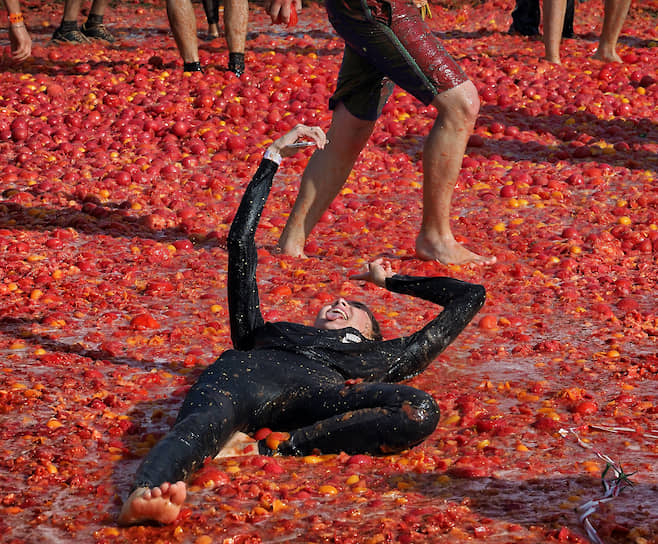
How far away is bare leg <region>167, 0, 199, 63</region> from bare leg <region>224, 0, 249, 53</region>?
0.31m

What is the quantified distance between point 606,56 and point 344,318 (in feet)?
21.8

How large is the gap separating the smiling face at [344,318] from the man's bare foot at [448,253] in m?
1.47

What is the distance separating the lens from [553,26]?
8.87 m

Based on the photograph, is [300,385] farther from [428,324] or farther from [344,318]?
[428,324]

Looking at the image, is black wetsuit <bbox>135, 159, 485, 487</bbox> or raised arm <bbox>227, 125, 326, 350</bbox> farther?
raised arm <bbox>227, 125, 326, 350</bbox>

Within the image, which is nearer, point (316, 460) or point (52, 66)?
point (316, 460)

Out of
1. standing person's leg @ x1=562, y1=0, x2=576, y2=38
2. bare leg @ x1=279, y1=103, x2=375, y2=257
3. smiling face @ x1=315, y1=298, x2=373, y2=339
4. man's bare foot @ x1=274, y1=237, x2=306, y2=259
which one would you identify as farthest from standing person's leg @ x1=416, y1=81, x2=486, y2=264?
standing person's leg @ x1=562, y1=0, x2=576, y2=38

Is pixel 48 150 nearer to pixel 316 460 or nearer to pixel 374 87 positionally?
pixel 374 87

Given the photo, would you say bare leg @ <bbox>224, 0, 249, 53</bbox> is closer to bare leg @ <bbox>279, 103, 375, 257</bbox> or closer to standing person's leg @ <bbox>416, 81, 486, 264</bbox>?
bare leg @ <bbox>279, 103, 375, 257</bbox>

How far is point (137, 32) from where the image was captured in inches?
444

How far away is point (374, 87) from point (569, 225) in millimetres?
1650

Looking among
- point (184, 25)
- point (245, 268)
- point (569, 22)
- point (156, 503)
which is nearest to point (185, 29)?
point (184, 25)

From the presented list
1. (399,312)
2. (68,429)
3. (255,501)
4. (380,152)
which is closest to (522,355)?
(399,312)

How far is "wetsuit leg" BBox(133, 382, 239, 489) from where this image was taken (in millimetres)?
2664
